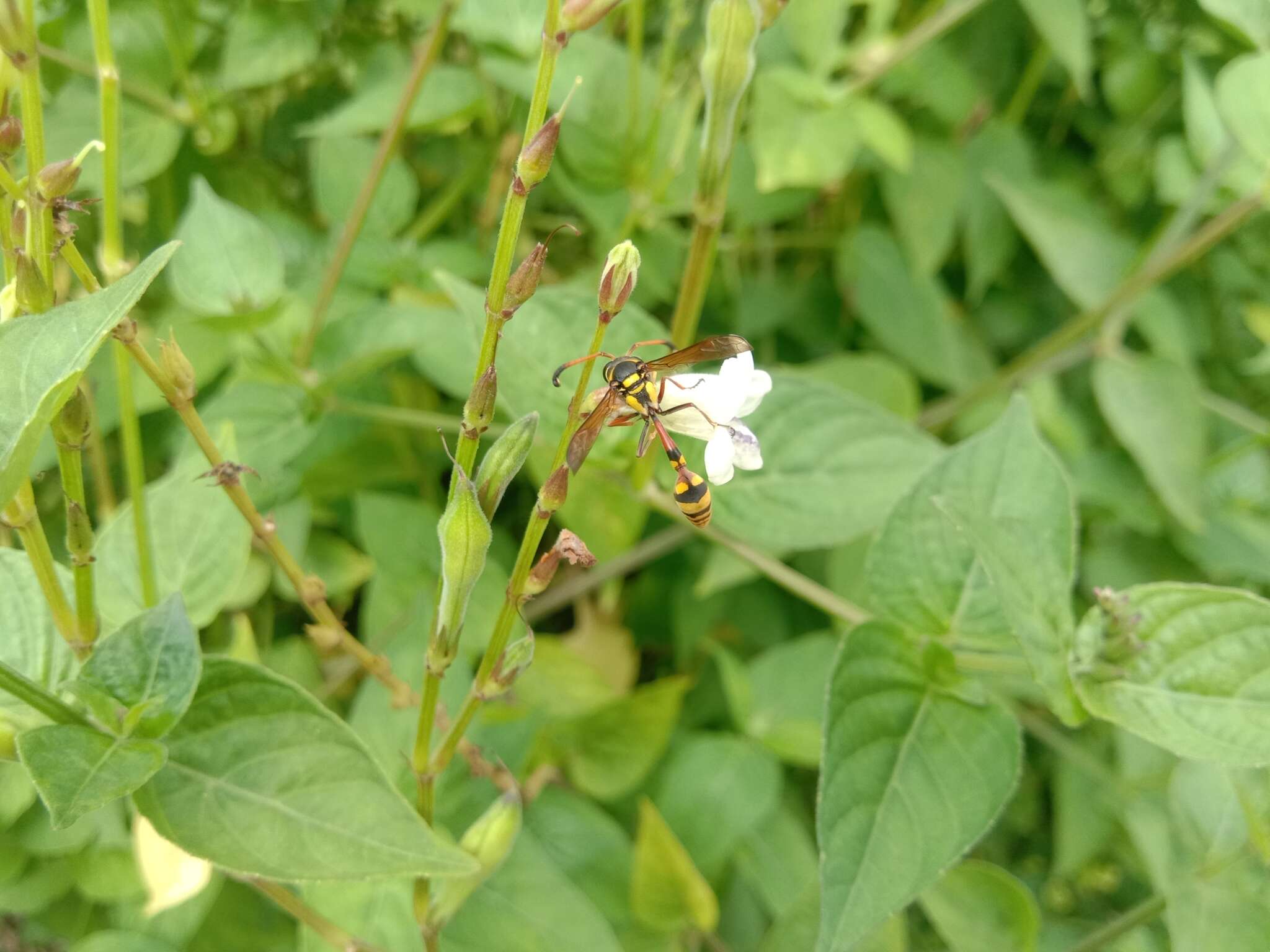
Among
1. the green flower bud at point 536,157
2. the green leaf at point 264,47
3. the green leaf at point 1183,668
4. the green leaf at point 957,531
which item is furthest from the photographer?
the green leaf at point 264,47

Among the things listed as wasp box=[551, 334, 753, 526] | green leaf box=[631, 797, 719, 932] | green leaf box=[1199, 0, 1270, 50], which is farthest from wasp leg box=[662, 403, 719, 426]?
green leaf box=[1199, 0, 1270, 50]

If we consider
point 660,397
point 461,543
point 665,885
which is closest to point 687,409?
point 660,397

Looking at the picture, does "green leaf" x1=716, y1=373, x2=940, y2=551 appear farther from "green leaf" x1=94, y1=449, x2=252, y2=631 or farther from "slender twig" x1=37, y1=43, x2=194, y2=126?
"slender twig" x1=37, y1=43, x2=194, y2=126

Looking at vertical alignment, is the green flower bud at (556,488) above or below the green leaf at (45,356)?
Result: below

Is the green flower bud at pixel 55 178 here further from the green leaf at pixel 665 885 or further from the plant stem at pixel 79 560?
the green leaf at pixel 665 885

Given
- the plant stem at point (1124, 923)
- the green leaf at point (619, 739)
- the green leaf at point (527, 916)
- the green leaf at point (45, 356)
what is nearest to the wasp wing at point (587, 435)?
the green leaf at point (45, 356)

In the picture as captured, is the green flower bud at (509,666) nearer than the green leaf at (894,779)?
Yes
